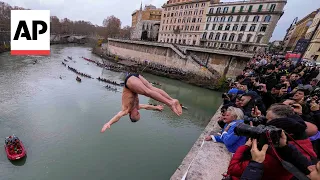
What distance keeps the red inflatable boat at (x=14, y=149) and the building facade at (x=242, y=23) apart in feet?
122

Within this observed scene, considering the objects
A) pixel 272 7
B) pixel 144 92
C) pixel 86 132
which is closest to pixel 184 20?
pixel 272 7

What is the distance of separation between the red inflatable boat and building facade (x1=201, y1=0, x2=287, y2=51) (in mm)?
37037

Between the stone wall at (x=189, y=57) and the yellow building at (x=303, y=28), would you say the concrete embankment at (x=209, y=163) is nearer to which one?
the stone wall at (x=189, y=57)

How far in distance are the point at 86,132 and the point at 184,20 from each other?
35185 millimetres

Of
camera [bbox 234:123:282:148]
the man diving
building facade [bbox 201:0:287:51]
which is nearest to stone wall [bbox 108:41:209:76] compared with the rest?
building facade [bbox 201:0:287:51]

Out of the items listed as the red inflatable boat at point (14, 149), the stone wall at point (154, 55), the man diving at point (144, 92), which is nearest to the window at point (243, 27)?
the stone wall at point (154, 55)

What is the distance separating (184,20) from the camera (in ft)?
134

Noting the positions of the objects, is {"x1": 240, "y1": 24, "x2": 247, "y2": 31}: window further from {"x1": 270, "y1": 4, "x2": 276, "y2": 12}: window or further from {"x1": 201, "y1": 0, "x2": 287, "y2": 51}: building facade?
{"x1": 270, "y1": 4, "x2": 276, "y2": 12}: window

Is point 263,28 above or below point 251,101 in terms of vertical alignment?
above

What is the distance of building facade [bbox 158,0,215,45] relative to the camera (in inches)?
1523

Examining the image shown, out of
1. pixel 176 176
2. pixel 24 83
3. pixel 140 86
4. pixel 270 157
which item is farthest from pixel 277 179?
pixel 24 83

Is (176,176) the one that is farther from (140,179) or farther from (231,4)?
(231,4)

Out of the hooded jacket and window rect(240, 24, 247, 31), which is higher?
window rect(240, 24, 247, 31)

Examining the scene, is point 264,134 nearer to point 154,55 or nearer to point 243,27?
point 154,55
